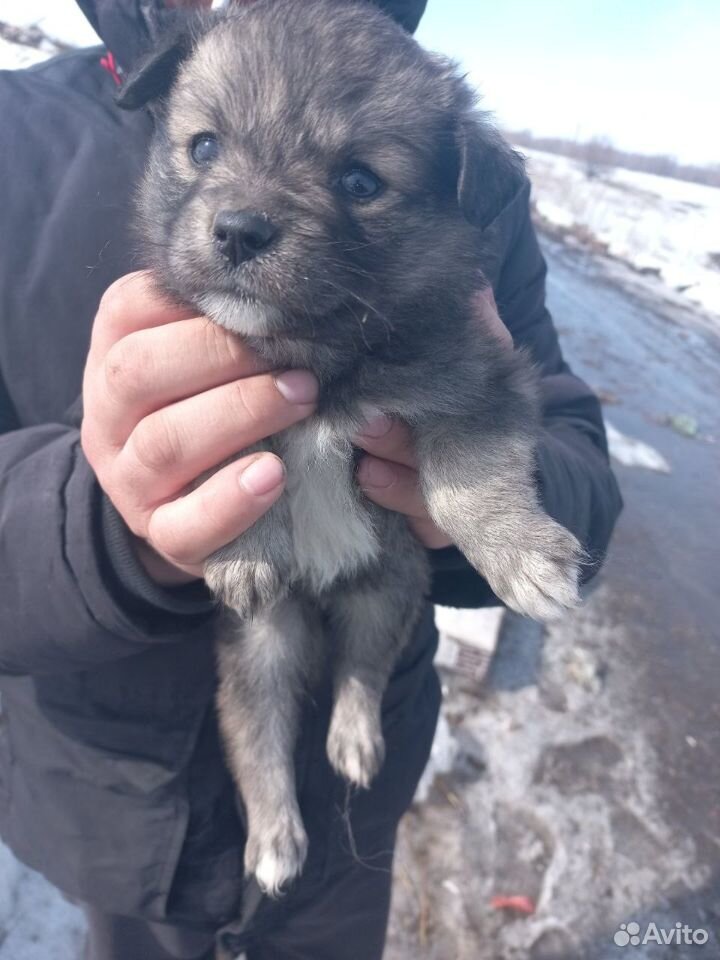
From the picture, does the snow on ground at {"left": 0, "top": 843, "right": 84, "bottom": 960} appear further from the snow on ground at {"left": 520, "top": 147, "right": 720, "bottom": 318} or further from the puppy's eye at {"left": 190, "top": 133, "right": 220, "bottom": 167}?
the snow on ground at {"left": 520, "top": 147, "right": 720, "bottom": 318}

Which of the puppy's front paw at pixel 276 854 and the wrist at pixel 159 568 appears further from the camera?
the puppy's front paw at pixel 276 854

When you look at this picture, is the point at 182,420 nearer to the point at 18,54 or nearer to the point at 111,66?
the point at 111,66

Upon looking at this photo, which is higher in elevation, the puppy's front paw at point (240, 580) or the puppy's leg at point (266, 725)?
the puppy's front paw at point (240, 580)

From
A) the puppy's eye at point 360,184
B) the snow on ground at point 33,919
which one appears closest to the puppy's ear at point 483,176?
the puppy's eye at point 360,184

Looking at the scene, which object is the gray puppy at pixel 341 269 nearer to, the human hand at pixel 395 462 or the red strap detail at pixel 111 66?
the human hand at pixel 395 462

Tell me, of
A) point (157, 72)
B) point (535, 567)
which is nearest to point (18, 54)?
point (157, 72)

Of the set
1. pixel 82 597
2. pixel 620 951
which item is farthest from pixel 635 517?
pixel 82 597

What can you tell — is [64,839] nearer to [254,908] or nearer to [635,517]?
[254,908]
